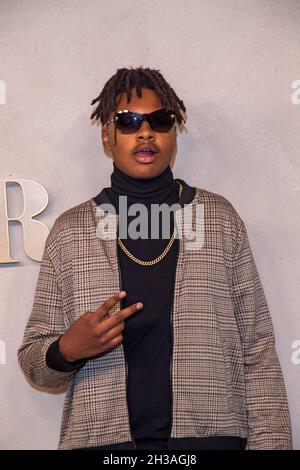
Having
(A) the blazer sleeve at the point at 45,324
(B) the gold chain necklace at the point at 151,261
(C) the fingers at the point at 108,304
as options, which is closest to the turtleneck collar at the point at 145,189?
(B) the gold chain necklace at the point at 151,261

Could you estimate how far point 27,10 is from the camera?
229cm

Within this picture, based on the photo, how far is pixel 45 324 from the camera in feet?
6.37

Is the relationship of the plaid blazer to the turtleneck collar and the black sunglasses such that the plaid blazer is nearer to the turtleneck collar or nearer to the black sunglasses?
the turtleneck collar

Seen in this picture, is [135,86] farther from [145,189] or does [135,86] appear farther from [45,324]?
[45,324]

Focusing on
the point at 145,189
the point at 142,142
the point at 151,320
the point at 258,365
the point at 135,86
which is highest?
the point at 135,86

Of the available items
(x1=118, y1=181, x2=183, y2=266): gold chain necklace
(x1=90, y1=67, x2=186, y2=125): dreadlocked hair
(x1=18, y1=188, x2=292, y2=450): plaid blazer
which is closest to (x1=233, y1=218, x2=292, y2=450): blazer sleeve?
(x1=18, y1=188, x2=292, y2=450): plaid blazer

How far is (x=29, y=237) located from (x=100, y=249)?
17.0 inches

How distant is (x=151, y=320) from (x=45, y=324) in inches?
12.3

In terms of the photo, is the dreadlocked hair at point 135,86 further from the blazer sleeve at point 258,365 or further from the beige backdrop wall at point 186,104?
the blazer sleeve at point 258,365

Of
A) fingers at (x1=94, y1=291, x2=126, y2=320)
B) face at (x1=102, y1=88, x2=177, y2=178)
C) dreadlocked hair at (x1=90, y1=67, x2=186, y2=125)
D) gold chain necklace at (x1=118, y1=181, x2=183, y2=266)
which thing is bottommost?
fingers at (x1=94, y1=291, x2=126, y2=320)

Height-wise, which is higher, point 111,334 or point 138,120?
point 138,120

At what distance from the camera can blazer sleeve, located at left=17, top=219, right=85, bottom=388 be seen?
1898mm

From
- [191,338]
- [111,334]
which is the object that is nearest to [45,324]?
[111,334]

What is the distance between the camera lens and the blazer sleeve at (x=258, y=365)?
1.85m
